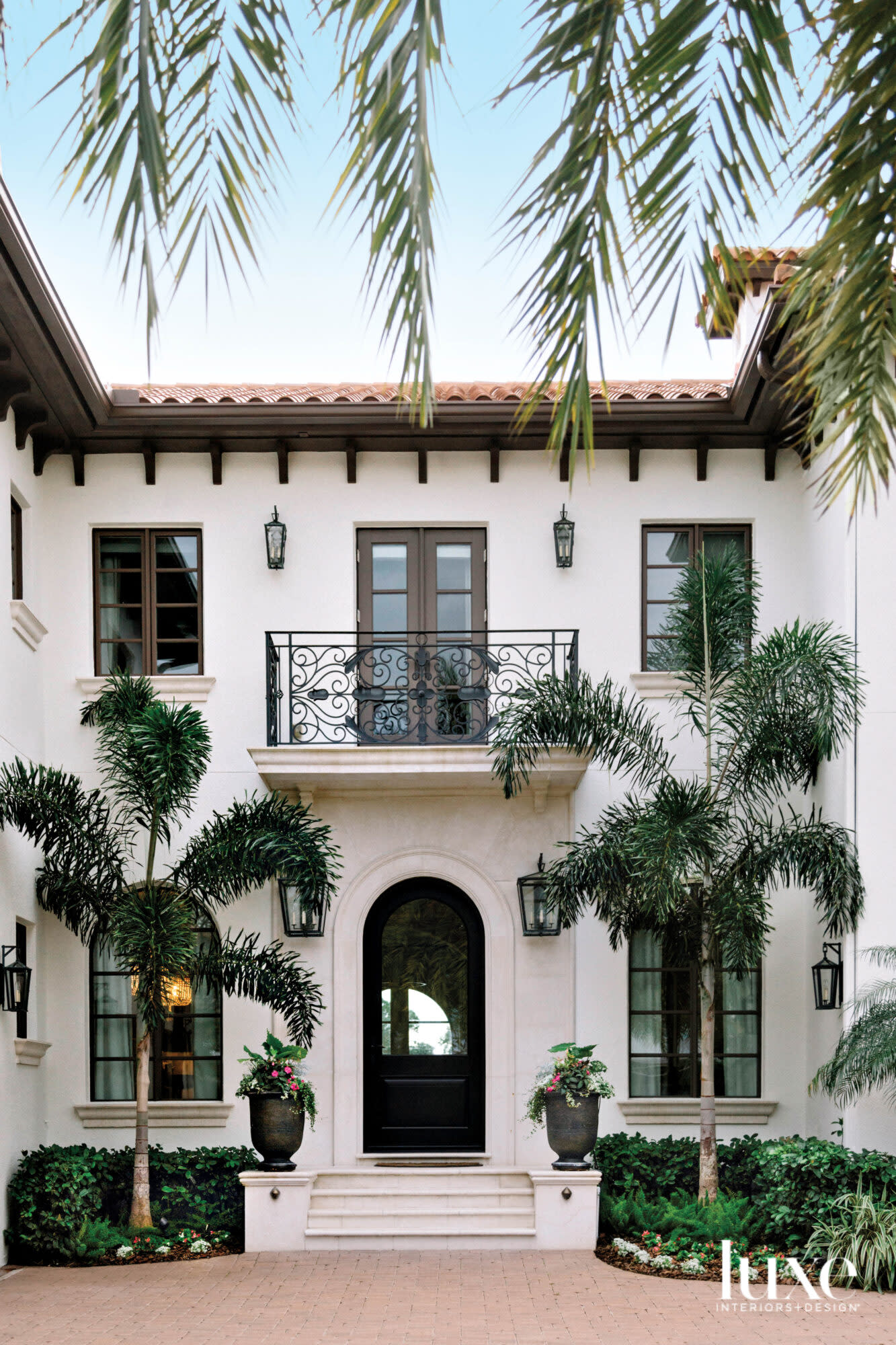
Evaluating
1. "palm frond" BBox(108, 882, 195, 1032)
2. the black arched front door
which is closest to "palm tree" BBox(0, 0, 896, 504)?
"palm frond" BBox(108, 882, 195, 1032)

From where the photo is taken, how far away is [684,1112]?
12.7m

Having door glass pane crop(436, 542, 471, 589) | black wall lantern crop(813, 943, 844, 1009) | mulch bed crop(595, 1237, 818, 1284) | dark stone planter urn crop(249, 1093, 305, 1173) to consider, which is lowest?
mulch bed crop(595, 1237, 818, 1284)

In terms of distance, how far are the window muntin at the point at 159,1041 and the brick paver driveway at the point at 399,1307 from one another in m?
2.13

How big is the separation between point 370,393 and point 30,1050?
640 centimetres

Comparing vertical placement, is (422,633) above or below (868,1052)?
above

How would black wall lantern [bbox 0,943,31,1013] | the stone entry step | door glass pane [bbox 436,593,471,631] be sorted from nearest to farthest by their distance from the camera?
the stone entry step → black wall lantern [bbox 0,943,31,1013] → door glass pane [bbox 436,593,471,631]

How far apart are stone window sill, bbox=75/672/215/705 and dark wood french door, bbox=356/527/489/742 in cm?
139

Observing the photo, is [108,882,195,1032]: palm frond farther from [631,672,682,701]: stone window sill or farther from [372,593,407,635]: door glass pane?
[631,672,682,701]: stone window sill

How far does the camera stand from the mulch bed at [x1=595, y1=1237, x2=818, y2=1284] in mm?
10055

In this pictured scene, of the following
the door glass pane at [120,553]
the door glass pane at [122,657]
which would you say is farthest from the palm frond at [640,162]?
the door glass pane at [120,553]

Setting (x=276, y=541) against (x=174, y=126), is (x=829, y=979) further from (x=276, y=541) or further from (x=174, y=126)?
(x=174, y=126)

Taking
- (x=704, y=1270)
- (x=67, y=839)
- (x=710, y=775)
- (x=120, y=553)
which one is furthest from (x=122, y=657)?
(x=704, y=1270)

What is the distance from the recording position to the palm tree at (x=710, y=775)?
11.0 m

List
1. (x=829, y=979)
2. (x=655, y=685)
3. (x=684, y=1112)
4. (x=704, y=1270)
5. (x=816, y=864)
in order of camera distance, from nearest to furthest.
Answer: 1. (x=704, y=1270)
2. (x=816, y=864)
3. (x=829, y=979)
4. (x=684, y=1112)
5. (x=655, y=685)
